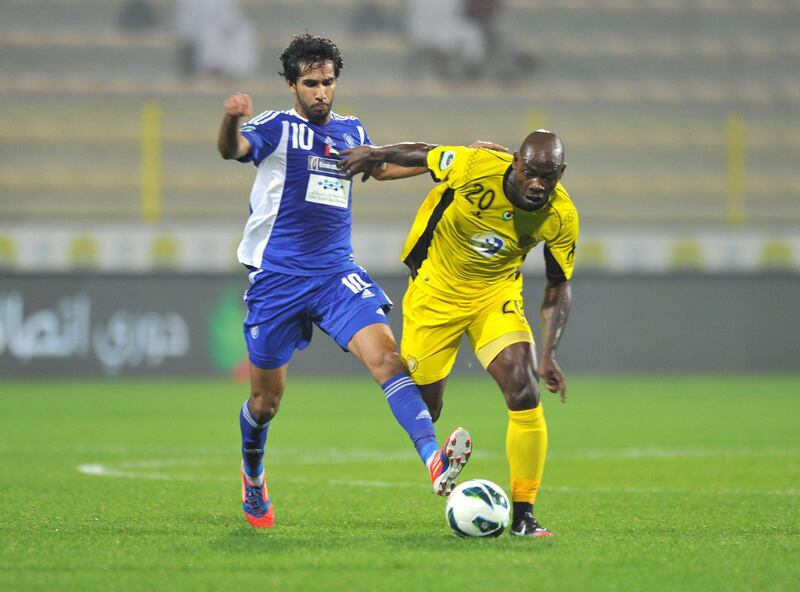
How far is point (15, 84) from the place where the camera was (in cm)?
1852

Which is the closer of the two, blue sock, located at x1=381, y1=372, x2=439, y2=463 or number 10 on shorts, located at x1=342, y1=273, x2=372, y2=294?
blue sock, located at x1=381, y1=372, x2=439, y2=463

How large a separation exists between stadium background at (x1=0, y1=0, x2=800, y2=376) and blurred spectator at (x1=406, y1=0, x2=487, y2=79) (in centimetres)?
20

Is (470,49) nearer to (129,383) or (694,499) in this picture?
(129,383)

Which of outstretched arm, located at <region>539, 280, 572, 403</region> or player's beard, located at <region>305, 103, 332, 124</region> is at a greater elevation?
player's beard, located at <region>305, 103, 332, 124</region>

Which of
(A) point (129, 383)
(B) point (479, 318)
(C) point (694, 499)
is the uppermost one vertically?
(B) point (479, 318)

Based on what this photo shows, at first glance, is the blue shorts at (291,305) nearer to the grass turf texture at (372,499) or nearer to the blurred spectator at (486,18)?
the grass turf texture at (372,499)

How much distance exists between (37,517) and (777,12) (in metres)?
17.5

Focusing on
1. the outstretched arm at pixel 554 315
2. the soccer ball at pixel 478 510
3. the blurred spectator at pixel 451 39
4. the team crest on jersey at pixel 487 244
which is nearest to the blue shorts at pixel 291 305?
the team crest on jersey at pixel 487 244

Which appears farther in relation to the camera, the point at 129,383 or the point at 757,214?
the point at 757,214

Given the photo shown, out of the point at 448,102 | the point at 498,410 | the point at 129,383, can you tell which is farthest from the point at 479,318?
the point at 448,102

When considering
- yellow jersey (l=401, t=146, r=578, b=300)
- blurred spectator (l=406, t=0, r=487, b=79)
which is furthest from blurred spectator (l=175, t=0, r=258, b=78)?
yellow jersey (l=401, t=146, r=578, b=300)

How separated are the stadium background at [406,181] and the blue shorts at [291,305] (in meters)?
9.69

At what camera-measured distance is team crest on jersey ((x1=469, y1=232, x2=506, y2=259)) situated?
18.9 feet

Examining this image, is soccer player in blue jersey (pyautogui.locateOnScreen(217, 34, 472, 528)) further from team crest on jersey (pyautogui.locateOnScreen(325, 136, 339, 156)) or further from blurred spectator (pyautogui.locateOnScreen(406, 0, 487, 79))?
blurred spectator (pyautogui.locateOnScreen(406, 0, 487, 79))
